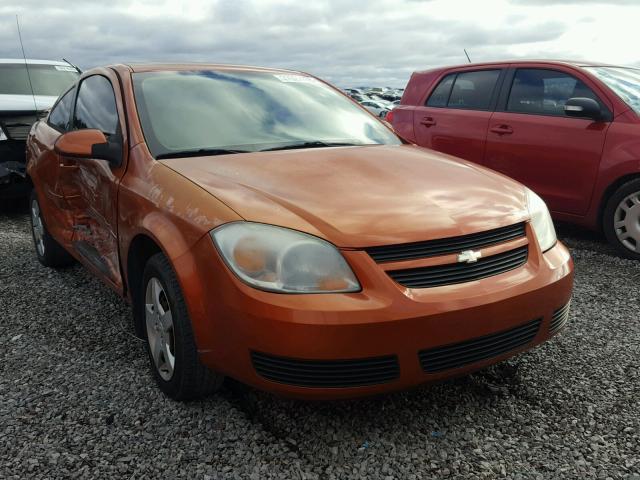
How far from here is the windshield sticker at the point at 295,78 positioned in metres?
3.62

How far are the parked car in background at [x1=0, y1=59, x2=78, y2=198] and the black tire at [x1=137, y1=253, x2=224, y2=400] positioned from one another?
379cm

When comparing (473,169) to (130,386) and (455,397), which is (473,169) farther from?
(130,386)

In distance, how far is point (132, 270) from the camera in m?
2.82

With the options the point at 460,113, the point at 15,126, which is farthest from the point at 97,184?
the point at 15,126

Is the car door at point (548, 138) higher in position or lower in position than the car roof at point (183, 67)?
lower

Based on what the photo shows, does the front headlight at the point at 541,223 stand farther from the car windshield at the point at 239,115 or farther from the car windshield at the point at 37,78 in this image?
the car windshield at the point at 37,78

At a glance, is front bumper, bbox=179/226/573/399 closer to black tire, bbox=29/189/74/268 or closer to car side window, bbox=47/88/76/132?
car side window, bbox=47/88/76/132

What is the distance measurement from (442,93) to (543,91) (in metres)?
1.15

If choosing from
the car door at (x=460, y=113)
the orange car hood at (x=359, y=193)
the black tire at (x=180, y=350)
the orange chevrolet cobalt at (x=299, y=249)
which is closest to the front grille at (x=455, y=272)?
the orange chevrolet cobalt at (x=299, y=249)

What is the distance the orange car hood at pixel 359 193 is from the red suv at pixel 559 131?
7.63 ft

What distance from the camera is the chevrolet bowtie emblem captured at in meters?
2.20

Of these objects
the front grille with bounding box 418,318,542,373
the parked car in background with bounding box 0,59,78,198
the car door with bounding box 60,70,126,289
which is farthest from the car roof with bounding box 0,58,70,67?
the front grille with bounding box 418,318,542,373

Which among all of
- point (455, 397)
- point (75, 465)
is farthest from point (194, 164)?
point (455, 397)

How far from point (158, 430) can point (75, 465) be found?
334 millimetres
